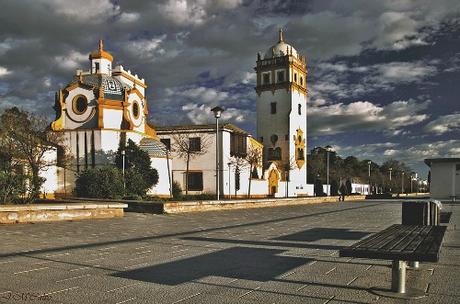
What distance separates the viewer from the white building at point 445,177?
3819 centimetres

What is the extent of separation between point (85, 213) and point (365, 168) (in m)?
107

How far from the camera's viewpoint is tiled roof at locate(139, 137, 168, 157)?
121 feet

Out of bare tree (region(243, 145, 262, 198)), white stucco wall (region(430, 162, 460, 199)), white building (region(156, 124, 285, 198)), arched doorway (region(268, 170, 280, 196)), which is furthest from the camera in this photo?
arched doorway (region(268, 170, 280, 196))

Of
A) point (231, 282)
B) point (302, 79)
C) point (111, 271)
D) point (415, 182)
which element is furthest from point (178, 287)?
point (415, 182)

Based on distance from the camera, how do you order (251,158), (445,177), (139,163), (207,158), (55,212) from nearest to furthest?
(55,212)
(139,163)
(445,177)
(207,158)
(251,158)

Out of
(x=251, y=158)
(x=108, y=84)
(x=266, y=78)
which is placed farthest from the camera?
(x=266, y=78)

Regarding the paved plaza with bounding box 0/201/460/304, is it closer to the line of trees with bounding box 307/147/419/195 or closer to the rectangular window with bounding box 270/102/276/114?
the rectangular window with bounding box 270/102/276/114

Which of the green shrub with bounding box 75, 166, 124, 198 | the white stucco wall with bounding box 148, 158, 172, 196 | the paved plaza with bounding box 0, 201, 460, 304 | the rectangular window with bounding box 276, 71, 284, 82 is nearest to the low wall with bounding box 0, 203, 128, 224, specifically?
the paved plaza with bounding box 0, 201, 460, 304

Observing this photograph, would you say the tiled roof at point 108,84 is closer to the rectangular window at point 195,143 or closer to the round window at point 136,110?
the round window at point 136,110

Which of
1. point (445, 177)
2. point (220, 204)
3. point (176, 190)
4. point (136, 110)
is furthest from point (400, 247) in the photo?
point (445, 177)

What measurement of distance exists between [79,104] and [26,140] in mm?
8279

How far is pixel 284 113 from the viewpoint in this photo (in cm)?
5831

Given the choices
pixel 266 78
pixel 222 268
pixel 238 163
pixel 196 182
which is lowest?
pixel 196 182

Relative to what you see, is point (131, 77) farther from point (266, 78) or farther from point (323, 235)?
point (323, 235)
